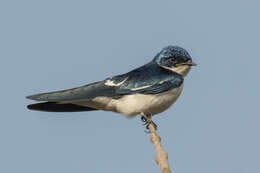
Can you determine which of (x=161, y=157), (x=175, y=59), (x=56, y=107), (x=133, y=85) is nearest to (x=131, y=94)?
(x=133, y=85)

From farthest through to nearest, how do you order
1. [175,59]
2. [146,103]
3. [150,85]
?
[175,59] < [150,85] < [146,103]

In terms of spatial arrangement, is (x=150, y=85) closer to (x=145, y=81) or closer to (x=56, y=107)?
(x=145, y=81)

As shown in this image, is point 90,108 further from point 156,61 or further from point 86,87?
point 156,61

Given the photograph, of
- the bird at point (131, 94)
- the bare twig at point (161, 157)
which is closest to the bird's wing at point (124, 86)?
the bird at point (131, 94)

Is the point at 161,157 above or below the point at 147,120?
below

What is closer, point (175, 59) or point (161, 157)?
point (161, 157)

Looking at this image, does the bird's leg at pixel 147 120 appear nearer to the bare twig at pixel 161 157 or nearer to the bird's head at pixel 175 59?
the bird's head at pixel 175 59
